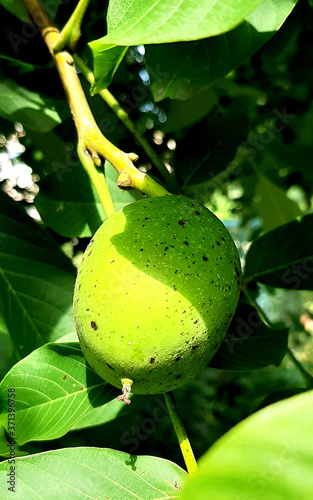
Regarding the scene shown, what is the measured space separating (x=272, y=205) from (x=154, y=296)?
46.6 inches

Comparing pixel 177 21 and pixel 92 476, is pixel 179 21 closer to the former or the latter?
pixel 177 21

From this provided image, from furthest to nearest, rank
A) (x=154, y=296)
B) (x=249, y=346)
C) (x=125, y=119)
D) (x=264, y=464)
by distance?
(x=125, y=119), (x=249, y=346), (x=154, y=296), (x=264, y=464)

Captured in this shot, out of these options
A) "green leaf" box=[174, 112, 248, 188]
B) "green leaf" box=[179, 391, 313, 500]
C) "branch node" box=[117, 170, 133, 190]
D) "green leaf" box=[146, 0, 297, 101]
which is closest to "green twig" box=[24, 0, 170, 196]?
"branch node" box=[117, 170, 133, 190]

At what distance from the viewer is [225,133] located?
1223 mm

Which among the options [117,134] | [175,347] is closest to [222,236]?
[175,347]

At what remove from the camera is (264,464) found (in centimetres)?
32

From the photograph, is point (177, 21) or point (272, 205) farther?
point (272, 205)

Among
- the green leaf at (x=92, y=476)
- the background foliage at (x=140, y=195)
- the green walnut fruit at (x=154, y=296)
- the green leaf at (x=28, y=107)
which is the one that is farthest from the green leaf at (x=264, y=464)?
the green leaf at (x=28, y=107)

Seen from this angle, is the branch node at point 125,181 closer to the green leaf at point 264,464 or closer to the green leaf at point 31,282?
the green leaf at point 31,282

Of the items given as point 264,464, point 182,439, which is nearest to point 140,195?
point 182,439

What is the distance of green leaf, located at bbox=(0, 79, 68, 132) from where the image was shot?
3.91ft

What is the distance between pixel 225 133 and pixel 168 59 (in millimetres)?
322

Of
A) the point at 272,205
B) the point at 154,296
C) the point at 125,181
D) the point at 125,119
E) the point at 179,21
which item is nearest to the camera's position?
the point at 179,21

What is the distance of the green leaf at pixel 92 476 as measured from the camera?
792 mm
